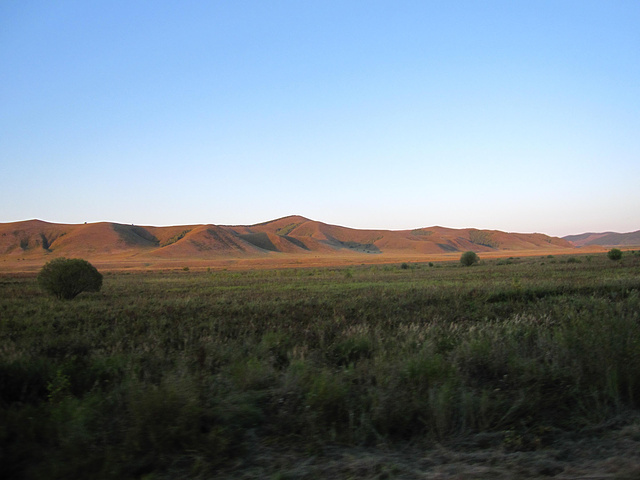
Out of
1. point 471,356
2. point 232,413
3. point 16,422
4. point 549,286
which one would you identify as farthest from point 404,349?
point 549,286

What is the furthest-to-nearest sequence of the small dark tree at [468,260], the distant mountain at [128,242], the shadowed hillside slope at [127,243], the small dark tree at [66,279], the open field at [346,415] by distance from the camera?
the distant mountain at [128,242]
the shadowed hillside slope at [127,243]
the small dark tree at [468,260]
the small dark tree at [66,279]
the open field at [346,415]

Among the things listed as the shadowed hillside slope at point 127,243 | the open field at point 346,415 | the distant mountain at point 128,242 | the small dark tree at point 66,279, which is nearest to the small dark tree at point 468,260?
the small dark tree at point 66,279

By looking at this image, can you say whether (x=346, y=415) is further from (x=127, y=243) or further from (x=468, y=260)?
(x=127, y=243)

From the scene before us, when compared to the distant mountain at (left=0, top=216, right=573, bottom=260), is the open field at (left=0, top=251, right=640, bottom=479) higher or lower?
lower

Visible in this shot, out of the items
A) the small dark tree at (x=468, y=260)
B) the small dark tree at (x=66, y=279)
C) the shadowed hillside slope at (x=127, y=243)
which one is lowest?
the small dark tree at (x=468, y=260)

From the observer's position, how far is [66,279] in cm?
1981

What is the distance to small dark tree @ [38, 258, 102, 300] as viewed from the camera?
19672 millimetres

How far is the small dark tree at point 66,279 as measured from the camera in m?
19.7

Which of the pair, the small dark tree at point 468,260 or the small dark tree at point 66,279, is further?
the small dark tree at point 468,260

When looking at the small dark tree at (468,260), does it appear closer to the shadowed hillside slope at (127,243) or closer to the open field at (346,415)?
the open field at (346,415)

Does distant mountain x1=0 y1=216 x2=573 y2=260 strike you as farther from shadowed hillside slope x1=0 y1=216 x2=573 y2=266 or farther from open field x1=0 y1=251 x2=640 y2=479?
open field x1=0 y1=251 x2=640 y2=479

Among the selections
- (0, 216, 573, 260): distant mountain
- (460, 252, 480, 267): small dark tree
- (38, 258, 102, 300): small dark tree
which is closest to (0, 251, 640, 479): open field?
(38, 258, 102, 300): small dark tree

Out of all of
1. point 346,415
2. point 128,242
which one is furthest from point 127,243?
point 346,415

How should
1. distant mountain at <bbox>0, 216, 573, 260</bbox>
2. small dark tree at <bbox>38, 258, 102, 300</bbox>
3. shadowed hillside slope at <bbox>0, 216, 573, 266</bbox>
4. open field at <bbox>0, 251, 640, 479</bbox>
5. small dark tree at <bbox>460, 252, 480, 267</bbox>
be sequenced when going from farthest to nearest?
distant mountain at <bbox>0, 216, 573, 260</bbox>
shadowed hillside slope at <bbox>0, 216, 573, 266</bbox>
small dark tree at <bbox>460, 252, 480, 267</bbox>
small dark tree at <bbox>38, 258, 102, 300</bbox>
open field at <bbox>0, 251, 640, 479</bbox>
